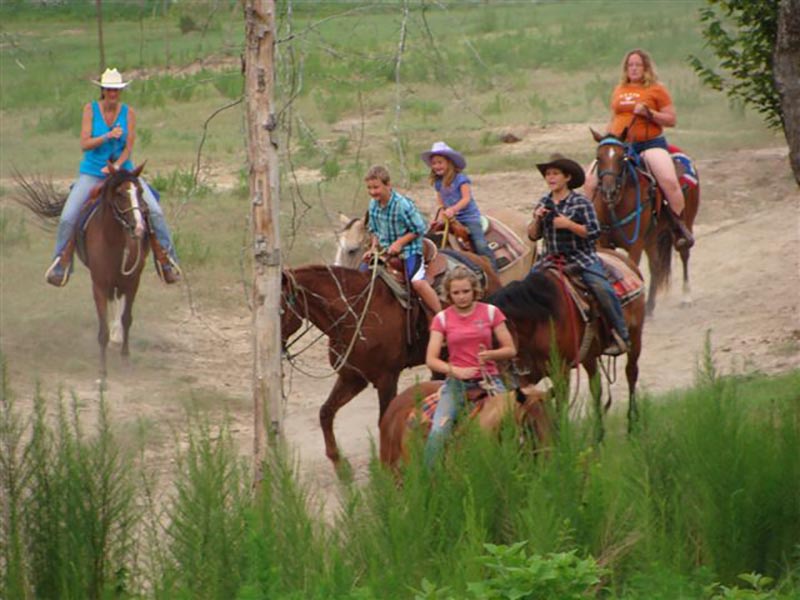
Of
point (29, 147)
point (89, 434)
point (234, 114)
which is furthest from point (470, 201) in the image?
point (234, 114)

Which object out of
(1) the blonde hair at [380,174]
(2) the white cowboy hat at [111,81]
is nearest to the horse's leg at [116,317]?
(2) the white cowboy hat at [111,81]

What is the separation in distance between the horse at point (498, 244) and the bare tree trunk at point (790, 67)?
3.40 metres

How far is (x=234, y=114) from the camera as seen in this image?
32.0 meters

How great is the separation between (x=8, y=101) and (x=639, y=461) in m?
26.2

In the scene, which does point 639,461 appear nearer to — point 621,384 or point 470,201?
point 470,201

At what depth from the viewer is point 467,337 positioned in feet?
34.6

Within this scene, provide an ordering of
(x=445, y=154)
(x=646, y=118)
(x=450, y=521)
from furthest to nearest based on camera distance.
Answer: (x=646, y=118)
(x=445, y=154)
(x=450, y=521)

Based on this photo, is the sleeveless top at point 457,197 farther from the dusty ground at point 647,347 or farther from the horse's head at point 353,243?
the dusty ground at point 647,347

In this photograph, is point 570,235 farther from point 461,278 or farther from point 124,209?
point 124,209

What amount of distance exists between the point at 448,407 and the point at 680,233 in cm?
861

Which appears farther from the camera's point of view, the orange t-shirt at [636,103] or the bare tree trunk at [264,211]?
the orange t-shirt at [636,103]

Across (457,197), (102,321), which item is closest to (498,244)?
(457,197)

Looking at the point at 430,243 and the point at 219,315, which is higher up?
the point at 430,243

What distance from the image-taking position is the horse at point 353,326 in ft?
41.2
